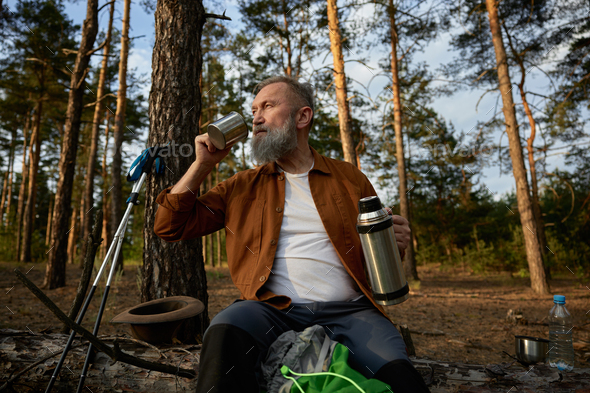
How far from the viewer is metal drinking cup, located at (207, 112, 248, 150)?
1973mm

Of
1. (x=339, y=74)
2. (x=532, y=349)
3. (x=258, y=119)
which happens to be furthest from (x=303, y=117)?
(x=339, y=74)

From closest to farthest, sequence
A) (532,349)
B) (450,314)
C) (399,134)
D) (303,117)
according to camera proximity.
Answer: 1. (303,117)
2. (532,349)
3. (450,314)
4. (399,134)

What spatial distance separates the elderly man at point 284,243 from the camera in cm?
153

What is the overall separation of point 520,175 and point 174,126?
8.80 meters

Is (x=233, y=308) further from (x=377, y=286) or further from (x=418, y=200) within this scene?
(x=418, y=200)

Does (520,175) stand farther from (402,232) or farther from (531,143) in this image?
(402,232)

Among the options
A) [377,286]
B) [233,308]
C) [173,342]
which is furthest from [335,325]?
[173,342]

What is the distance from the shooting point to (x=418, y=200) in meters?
21.9

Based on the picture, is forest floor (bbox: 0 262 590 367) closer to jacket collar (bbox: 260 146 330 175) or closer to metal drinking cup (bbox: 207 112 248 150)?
jacket collar (bbox: 260 146 330 175)

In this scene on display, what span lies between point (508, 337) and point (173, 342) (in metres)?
4.98

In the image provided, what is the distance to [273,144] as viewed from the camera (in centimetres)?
224

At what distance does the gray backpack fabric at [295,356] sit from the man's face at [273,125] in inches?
44.9

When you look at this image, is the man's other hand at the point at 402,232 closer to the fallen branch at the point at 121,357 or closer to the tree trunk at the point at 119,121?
the fallen branch at the point at 121,357

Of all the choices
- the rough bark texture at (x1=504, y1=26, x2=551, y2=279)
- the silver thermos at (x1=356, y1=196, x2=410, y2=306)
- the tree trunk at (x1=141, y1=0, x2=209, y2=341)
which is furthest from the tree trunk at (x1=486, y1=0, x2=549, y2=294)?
the silver thermos at (x1=356, y1=196, x2=410, y2=306)
